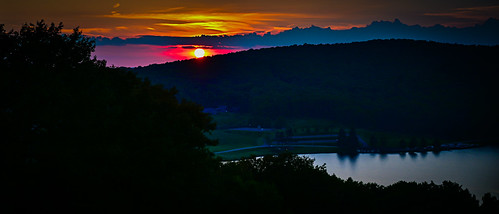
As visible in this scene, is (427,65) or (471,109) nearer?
(471,109)

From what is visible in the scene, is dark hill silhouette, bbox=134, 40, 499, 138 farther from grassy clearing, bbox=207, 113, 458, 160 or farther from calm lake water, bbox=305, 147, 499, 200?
calm lake water, bbox=305, 147, 499, 200

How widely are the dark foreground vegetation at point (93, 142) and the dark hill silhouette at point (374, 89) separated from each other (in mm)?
103280

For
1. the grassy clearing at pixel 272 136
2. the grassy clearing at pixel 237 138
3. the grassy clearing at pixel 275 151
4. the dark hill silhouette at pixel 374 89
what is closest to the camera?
the grassy clearing at pixel 275 151

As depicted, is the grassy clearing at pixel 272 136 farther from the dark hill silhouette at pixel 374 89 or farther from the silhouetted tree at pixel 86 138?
the silhouetted tree at pixel 86 138

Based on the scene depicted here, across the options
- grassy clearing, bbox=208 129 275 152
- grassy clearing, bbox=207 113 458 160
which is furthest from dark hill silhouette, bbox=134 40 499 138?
grassy clearing, bbox=208 129 275 152

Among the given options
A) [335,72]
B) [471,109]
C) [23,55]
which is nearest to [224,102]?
[335,72]

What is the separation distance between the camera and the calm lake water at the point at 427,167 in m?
59.3

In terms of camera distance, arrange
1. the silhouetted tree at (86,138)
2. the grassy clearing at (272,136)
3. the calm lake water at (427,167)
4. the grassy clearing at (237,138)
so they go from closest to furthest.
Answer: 1. the silhouetted tree at (86,138)
2. the calm lake water at (427,167)
3. the grassy clearing at (272,136)
4. the grassy clearing at (237,138)

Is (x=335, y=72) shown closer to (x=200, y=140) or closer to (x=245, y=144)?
(x=245, y=144)

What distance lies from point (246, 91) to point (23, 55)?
152612mm

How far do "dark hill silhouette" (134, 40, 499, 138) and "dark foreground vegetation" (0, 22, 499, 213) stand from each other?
103280 millimetres

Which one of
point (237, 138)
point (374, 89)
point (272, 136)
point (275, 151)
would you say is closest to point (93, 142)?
point (275, 151)

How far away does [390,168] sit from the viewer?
70.4m

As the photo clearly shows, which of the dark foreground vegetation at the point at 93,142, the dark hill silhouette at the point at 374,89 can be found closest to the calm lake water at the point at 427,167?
the dark hill silhouette at the point at 374,89
